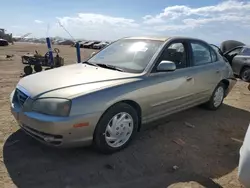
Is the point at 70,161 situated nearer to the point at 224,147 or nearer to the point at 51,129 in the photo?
the point at 51,129

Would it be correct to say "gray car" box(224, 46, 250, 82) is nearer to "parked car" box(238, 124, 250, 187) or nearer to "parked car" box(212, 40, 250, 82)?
"parked car" box(212, 40, 250, 82)

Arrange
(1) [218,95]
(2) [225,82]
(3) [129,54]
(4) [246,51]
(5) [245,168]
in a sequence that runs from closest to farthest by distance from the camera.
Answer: (5) [245,168] < (3) [129,54] < (1) [218,95] < (2) [225,82] < (4) [246,51]

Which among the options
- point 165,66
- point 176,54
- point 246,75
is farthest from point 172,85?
point 246,75

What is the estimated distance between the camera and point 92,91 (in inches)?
128

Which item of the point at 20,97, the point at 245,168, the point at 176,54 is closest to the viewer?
the point at 245,168

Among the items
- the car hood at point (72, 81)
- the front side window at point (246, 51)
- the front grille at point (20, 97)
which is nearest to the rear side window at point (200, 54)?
the car hood at point (72, 81)

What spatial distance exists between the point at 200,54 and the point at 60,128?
3.28 metres

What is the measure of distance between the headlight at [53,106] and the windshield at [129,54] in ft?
4.00

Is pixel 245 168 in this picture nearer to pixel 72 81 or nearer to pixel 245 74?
pixel 72 81

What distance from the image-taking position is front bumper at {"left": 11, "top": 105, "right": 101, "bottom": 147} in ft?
10.0

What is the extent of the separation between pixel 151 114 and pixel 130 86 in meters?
0.68

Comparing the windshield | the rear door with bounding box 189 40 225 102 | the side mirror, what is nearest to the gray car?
A: the rear door with bounding box 189 40 225 102

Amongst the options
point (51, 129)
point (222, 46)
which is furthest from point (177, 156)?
point (222, 46)

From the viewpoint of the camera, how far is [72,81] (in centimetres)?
352
